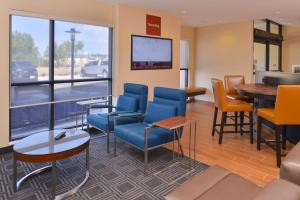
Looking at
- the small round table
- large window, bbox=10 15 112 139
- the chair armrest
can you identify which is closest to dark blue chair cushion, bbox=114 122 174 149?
the chair armrest

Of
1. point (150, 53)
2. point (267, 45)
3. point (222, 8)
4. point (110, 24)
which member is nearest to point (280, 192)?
point (110, 24)

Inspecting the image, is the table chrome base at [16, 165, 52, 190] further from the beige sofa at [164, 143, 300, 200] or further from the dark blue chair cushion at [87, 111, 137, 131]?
the beige sofa at [164, 143, 300, 200]

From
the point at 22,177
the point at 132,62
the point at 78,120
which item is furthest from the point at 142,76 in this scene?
the point at 22,177

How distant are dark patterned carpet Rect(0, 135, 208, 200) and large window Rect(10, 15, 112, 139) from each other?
915 mm

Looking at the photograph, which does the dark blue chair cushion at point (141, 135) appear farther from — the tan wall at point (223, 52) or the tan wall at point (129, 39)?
the tan wall at point (223, 52)

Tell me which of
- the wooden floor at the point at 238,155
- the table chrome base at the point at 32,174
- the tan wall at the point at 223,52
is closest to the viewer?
the table chrome base at the point at 32,174

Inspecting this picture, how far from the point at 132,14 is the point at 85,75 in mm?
1739

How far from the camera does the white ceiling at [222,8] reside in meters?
4.91

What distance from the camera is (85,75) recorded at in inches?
187

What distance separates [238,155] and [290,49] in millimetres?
7731

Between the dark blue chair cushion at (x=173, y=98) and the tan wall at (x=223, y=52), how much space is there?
446 cm

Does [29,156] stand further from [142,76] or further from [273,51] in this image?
[273,51]

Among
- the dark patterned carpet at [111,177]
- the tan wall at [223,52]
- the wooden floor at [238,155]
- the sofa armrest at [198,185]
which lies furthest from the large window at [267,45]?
the sofa armrest at [198,185]

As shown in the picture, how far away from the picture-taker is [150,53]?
5.70m
